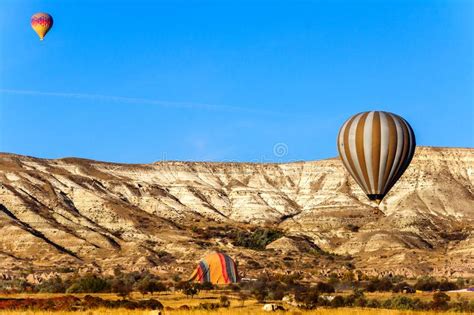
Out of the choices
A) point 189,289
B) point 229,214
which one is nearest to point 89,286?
point 189,289

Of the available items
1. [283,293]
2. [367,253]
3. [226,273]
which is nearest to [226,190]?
[367,253]

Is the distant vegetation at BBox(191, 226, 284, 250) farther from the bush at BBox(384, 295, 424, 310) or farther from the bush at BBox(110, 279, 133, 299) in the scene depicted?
the bush at BBox(384, 295, 424, 310)

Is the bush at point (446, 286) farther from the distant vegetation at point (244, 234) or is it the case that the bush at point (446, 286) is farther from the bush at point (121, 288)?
the distant vegetation at point (244, 234)

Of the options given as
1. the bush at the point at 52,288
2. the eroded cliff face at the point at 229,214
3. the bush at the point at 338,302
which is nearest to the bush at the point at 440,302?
the bush at the point at 338,302

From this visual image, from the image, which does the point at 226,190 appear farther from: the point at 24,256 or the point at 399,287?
the point at 399,287

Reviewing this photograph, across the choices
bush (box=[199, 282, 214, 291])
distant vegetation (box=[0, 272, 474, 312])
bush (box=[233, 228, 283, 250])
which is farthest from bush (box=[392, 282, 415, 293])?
bush (box=[233, 228, 283, 250])

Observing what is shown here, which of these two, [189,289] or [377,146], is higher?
[377,146]

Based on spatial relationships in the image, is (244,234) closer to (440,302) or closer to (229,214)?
(229,214)
